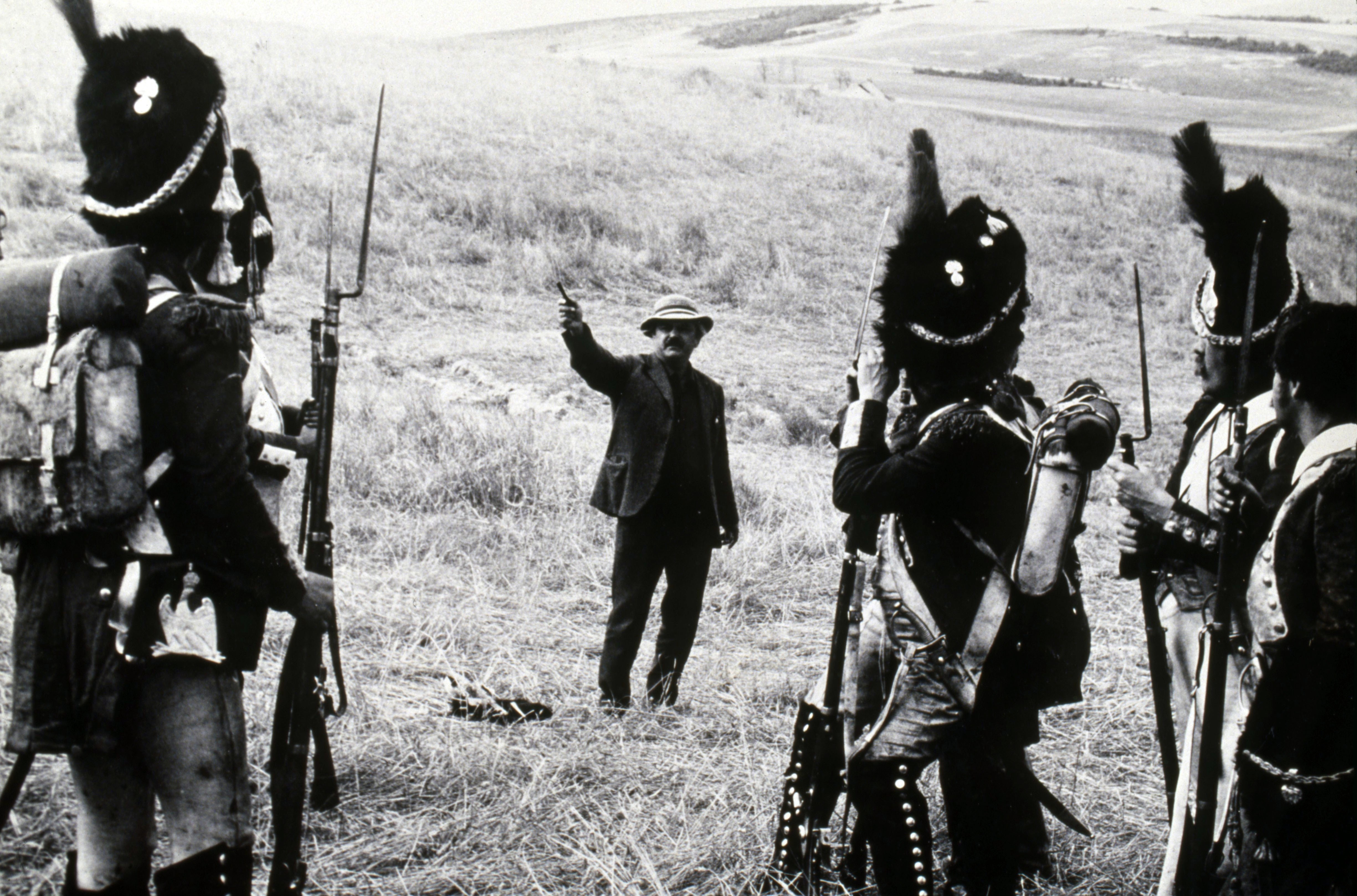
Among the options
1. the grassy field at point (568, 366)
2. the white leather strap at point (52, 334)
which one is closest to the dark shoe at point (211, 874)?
the white leather strap at point (52, 334)

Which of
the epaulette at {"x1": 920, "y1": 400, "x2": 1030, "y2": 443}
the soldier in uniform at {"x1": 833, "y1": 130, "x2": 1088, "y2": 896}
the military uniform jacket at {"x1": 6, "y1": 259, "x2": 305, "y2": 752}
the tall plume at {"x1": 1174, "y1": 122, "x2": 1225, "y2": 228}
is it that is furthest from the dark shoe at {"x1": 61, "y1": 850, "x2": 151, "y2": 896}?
the tall plume at {"x1": 1174, "y1": 122, "x2": 1225, "y2": 228}

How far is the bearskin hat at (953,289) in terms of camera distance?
2.57m

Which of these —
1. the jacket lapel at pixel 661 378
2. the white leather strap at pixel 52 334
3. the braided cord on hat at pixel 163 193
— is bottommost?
the jacket lapel at pixel 661 378

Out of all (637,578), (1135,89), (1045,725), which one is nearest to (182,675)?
(637,578)

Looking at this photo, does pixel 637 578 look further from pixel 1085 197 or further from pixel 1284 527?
pixel 1085 197

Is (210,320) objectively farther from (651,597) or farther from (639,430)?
(651,597)

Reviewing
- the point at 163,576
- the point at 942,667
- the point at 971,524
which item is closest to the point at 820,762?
the point at 942,667

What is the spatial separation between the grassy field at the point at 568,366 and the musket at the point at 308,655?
615 millimetres

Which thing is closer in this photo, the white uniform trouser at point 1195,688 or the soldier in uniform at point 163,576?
the soldier in uniform at point 163,576

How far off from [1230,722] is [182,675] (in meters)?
2.19

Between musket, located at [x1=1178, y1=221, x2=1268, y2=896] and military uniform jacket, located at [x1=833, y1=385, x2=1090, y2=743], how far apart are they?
0.30 m

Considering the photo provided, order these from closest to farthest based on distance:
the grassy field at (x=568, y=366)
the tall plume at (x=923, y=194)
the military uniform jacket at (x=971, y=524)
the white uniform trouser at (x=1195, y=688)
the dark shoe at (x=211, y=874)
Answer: the dark shoe at (x=211, y=874)
the white uniform trouser at (x=1195, y=688)
the military uniform jacket at (x=971, y=524)
the tall plume at (x=923, y=194)
the grassy field at (x=568, y=366)

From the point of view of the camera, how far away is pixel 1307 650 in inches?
79.4

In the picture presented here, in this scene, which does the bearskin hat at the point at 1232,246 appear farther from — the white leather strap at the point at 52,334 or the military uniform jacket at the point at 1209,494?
the white leather strap at the point at 52,334
